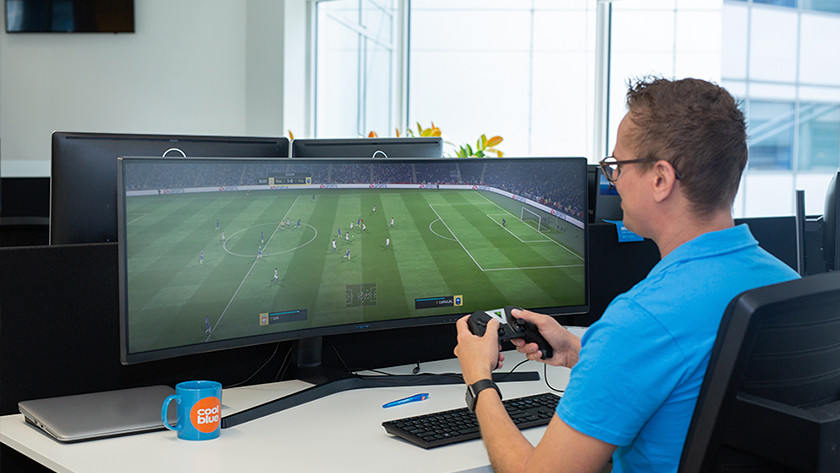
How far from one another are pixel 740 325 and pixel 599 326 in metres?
0.22

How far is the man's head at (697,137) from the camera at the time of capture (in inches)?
45.7

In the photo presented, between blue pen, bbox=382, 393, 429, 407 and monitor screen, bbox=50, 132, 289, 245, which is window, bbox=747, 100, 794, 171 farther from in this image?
monitor screen, bbox=50, 132, 289, 245

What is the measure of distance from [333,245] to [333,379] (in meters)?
0.33

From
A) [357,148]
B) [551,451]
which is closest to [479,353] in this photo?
[551,451]

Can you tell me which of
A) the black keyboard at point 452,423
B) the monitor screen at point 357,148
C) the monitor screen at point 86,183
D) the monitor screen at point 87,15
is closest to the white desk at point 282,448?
the black keyboard at point 452,423

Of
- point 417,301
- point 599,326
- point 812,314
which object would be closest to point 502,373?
point 417,301

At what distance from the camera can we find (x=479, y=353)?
4.74 ft

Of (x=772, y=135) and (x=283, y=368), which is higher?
(x=772, y=135)

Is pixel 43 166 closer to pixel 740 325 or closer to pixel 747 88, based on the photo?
pixel 747 88

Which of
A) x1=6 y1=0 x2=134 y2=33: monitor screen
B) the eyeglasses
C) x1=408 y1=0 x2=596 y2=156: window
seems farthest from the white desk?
x1=6 y1=0 x2=134 y2=33: monitor screen

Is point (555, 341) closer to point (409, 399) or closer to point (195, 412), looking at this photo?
point (409, 399)

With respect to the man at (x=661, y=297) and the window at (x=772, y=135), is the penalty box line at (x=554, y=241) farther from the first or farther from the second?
the window at (x=772, y=135)

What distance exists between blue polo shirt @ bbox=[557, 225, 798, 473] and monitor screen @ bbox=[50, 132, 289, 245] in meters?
1.26

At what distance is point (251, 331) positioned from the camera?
1.69 meters
